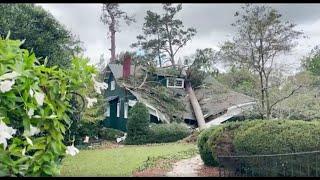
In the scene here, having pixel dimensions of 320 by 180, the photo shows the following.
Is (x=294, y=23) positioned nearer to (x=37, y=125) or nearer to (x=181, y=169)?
(x=181, y=169)

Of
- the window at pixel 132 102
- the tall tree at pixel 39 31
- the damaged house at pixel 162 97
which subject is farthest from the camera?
the window at pixel 132 102

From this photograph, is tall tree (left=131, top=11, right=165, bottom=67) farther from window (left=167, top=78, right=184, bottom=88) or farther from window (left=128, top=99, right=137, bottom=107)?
window (left=128, top=99, right=137, bottom=107)

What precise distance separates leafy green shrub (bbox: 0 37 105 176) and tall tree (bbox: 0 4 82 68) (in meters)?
4.23

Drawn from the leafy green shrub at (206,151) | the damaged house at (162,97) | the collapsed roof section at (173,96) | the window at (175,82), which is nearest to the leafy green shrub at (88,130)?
the damaged house at (162,97)

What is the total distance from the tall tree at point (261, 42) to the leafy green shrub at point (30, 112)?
5481 mm

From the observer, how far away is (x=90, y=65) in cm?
77

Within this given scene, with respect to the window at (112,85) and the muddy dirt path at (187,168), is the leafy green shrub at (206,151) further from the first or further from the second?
the window at (112,85)

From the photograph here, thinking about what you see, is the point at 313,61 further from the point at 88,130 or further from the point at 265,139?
the point at 88,130

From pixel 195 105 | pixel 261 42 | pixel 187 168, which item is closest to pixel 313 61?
pixel 261 42

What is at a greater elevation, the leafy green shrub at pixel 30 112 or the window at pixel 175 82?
the window at pixel 175 82

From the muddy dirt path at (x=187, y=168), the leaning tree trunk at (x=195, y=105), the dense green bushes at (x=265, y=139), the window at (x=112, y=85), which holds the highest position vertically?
the window at (x=112, y=85)

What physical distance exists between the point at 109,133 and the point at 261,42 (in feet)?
10.8

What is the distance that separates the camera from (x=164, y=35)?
680 centimetres

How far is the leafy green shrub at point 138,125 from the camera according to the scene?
7.30 meters
